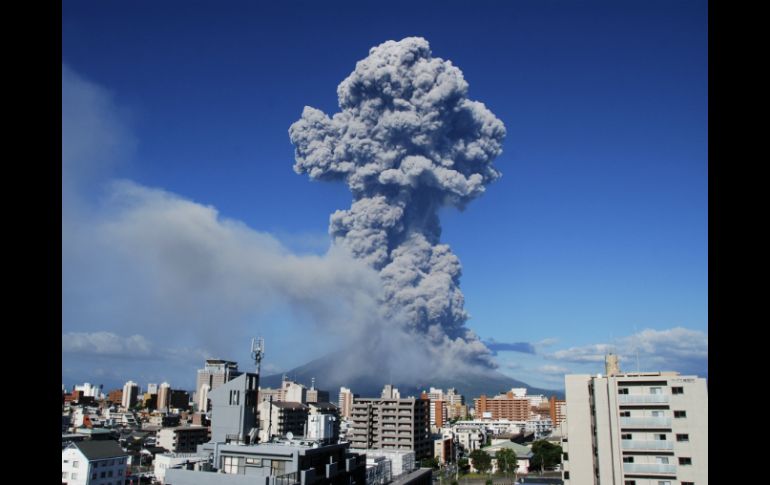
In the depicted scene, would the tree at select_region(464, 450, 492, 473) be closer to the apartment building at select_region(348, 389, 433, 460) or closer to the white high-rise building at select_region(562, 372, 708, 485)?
the apartment building at select_region(348, 389, 433, 460)

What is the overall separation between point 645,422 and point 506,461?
127 feet

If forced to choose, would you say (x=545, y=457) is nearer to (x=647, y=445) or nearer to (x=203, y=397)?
(x=647, y=445)

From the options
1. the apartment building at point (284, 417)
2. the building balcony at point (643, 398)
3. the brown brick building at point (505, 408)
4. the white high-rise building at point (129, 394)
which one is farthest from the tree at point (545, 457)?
the white high-rise building at point (129, 394)

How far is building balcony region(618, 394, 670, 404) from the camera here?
1647 centimetres

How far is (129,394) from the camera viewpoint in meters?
104

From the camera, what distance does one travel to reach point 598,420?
56.5 feet

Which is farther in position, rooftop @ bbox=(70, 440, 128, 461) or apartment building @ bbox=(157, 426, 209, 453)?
apartment building @ bbox=(157, 426, 209, 453)

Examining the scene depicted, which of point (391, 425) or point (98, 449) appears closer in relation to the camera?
point (98, 449)

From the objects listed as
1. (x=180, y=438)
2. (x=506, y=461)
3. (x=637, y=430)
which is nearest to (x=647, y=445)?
(x=637, y=430)

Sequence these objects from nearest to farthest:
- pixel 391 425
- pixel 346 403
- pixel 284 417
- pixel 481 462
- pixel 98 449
→ pixel 98 449 < pixel 391 425 < pixel 481 462 < pixel 284 417 < pixel 346 403

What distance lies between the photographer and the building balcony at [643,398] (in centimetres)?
1647

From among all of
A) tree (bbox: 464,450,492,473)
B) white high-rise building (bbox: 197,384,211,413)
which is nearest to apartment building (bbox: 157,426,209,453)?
white high-rise building (bbox: 197,384,211,413)
